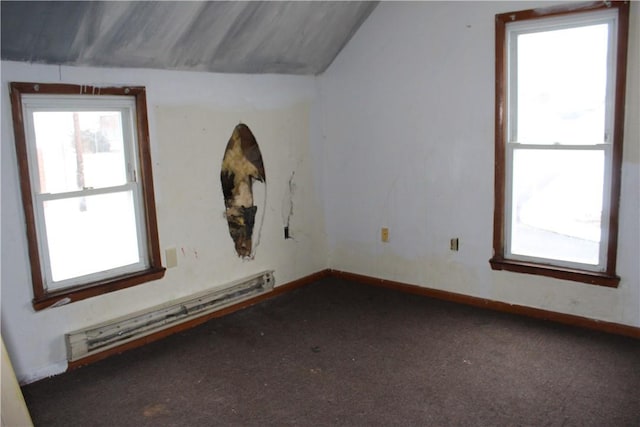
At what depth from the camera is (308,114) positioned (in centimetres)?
464

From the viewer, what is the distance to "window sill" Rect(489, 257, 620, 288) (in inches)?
138

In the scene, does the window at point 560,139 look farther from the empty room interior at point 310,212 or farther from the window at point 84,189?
the window at point 84,189

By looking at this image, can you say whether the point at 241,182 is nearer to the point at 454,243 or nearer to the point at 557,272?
the point at 454,243

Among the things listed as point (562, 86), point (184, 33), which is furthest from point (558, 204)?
point (184, 33)

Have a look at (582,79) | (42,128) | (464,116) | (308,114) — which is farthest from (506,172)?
(42,128)

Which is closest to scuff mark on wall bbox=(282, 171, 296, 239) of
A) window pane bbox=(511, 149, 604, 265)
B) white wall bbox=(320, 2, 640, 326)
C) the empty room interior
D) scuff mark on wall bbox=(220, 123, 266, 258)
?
the empty room interior

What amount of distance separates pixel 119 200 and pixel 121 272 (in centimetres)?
46

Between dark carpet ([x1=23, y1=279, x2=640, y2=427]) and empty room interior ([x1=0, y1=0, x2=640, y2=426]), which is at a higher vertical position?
empty room interior ([x1=0, y1=0, x2=640, y2=426])

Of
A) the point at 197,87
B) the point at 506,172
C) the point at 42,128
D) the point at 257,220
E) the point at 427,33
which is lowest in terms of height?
the point at 257,220

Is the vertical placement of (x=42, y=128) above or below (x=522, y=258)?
above

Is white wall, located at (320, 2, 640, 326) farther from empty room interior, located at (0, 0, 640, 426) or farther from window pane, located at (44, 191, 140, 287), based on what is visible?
window pane, located at (44, 191, 140, 287)

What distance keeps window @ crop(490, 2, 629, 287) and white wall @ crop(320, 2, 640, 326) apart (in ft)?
0.28

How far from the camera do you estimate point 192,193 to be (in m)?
3.85

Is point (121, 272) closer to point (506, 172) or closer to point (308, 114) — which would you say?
point (308, 114)
